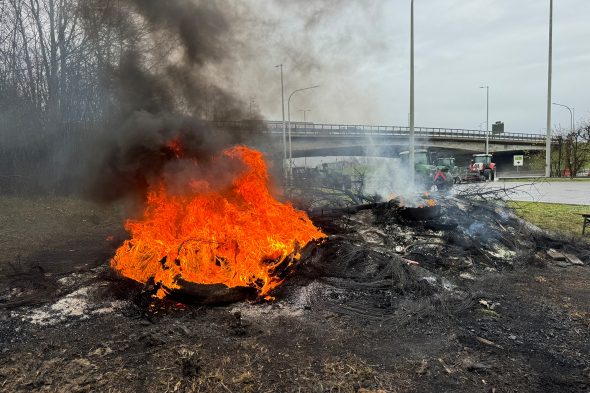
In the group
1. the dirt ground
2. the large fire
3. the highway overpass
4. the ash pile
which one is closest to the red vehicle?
the highway overpass

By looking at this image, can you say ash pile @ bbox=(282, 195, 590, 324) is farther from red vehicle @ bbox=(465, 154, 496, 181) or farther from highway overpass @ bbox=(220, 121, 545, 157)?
red vehicle @ bbox=(465, 154, 496, 181)

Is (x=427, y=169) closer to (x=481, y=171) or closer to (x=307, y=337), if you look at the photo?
(x=481, y=171)

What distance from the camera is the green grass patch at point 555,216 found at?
35.7ft

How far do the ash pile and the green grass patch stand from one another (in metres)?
1.92

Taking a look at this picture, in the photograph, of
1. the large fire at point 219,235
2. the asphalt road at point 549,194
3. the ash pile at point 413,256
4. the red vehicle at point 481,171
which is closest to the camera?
the ash pile at point 413,256

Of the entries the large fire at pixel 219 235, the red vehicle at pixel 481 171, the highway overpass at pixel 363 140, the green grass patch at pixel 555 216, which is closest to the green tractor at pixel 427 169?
the highway overpass at pixel 363 140

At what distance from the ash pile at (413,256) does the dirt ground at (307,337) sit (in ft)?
0.15

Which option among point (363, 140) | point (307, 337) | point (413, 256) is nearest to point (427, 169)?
point (363, 140)

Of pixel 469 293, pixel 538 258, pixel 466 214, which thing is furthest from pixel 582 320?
pixel 466 214

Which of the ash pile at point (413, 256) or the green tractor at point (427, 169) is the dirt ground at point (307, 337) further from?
the green tractor at point (427, 169)

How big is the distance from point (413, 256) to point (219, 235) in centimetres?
387

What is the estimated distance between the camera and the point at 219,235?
631 cm

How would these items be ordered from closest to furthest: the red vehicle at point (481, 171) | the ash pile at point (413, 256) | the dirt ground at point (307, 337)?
the dirt ground at point (307, 337) < the ash pile at point (413, 256) < the red vehicle at point (481, 171)

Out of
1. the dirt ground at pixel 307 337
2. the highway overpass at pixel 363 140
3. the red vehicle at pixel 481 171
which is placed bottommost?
the dirt ground at pixel 307 337
